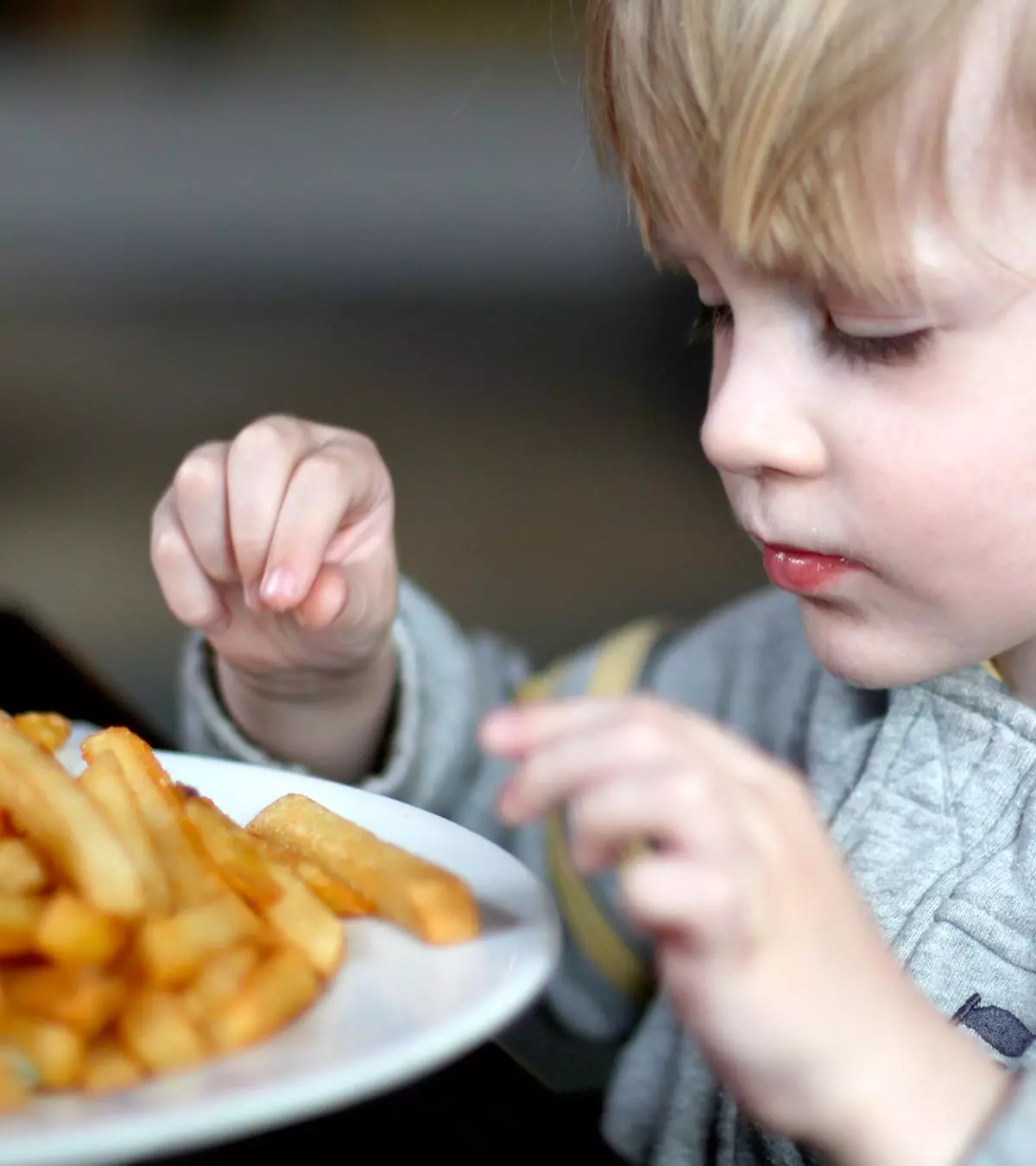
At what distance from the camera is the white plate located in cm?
47

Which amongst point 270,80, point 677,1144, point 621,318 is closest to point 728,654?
point 677,1144

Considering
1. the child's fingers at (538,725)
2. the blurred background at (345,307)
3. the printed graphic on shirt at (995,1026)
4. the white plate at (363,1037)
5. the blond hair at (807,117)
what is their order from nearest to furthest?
the white plate at (363,1037), the child's fingers at (538,725), the blond hair at (807,117), the printed graphic on shirt at (995,1026), the blurred background at (345,307)

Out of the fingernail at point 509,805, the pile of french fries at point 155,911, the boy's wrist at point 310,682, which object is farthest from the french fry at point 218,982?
the boy's wrist at point 310,682

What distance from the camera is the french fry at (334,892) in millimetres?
652

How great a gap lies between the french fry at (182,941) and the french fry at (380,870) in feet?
0.23

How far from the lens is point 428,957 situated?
0.61 metres

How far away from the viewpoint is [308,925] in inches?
24.0

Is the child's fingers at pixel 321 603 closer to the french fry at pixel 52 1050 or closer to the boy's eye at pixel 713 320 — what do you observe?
the boy's eye at pixel 713 320

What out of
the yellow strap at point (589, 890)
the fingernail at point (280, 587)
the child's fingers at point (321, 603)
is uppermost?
the fingernail at point (280, 587)

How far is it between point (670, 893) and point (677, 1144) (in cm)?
48

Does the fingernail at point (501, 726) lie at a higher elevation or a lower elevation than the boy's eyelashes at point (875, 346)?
lower

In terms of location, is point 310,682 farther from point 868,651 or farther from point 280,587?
point 868,651

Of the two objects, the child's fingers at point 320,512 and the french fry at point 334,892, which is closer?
the french fry at point 334,892

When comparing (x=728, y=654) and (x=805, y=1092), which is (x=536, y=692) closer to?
(x=728, y=654)
